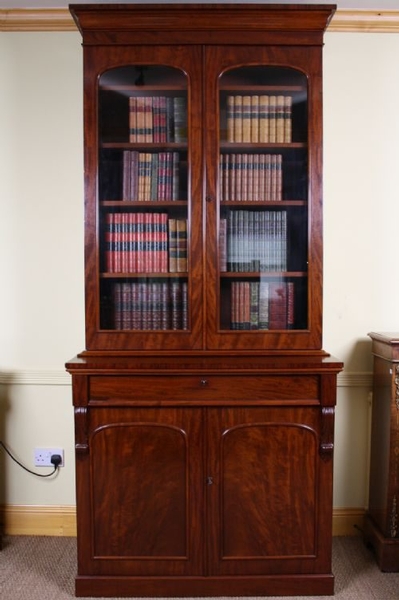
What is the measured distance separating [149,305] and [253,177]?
2.20 feet

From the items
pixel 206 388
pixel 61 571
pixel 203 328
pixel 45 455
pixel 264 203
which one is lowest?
pixel 61 571

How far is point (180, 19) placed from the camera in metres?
1.92

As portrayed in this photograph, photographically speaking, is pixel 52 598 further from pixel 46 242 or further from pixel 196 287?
pixel 46 242

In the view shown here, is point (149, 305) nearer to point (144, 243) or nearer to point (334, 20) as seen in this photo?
point (144, 243)

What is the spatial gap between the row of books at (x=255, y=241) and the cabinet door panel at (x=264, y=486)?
575 mm

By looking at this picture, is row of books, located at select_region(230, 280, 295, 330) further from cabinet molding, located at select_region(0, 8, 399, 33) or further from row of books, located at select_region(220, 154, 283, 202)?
cabinet molding, located at select_region(0, 8, 399, 33)

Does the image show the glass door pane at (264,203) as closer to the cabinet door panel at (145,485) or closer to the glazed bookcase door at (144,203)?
the glazed bookcase door at (144,203)

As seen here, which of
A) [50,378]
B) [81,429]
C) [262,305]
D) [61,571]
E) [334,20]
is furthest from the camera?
[50,378]

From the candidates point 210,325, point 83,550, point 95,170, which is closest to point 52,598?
point 83,550

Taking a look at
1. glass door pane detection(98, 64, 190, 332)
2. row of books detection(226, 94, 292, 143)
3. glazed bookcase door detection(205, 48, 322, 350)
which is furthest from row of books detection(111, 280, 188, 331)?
row of books detection(226, 94, 292, 143)

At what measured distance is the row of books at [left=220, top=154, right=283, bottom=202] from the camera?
2.02 m

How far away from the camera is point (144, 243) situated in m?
2.05

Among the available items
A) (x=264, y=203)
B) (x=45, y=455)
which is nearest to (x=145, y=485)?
(x=45, y=455)

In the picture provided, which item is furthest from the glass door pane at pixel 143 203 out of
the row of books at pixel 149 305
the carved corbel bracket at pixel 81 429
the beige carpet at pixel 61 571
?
the beige carpet at pixel 61 571
